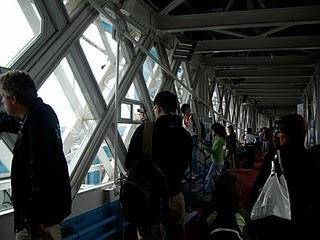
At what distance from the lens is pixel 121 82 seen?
4355mm

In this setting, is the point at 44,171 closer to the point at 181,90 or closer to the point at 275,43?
the point at 275,43

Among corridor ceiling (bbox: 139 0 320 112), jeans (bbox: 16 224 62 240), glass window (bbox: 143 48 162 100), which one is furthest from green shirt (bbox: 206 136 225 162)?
jeans (bbox: 16 224 62 240)

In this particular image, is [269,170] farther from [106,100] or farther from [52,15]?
[106,100]

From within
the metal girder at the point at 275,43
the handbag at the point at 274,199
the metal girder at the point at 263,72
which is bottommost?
the handbag at the point at 274,199

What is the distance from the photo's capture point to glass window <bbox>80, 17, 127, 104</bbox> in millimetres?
4205

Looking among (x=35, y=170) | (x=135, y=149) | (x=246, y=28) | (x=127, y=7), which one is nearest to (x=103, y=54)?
(x=127, y=7)

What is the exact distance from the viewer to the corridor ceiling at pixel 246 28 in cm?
509

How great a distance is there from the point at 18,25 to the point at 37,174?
5.92 feet

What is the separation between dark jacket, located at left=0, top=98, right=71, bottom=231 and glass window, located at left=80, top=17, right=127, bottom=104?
7.98ft

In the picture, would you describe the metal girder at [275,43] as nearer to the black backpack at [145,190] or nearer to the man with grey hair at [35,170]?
the black backpack at [145,190]

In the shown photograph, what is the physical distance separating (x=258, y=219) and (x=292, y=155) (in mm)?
423

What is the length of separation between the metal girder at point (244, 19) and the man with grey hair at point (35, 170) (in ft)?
13.0

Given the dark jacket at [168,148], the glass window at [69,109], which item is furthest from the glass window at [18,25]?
the dark jacket at [168,148]

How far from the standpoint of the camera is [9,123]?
206 centimetres
